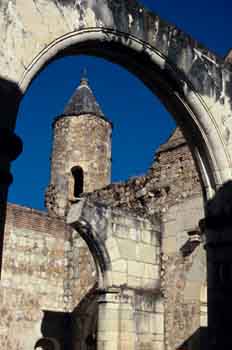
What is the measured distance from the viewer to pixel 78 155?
61.0ft

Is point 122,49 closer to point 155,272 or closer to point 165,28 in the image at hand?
point 165,28

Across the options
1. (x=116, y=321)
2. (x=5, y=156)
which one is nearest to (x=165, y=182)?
(x=116, y=321)

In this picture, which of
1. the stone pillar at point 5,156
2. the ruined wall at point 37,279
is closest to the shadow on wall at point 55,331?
the ruined wall at point 37,279

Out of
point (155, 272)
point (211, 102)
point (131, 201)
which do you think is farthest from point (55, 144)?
point (211, 102)

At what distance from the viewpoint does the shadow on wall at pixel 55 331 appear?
14008 mm

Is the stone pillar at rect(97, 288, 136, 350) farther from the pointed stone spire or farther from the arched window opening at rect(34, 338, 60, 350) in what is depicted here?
the pointed stone spire

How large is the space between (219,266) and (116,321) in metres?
4.04

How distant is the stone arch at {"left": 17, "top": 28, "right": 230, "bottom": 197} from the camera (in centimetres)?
561

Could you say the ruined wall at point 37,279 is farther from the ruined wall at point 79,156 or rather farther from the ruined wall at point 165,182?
the ruined wall at point 79,156

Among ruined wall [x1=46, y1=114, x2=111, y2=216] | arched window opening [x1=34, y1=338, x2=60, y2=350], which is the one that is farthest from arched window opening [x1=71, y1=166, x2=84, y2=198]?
arched window opening [x1=34, y1=338, x2=60, y2=350]

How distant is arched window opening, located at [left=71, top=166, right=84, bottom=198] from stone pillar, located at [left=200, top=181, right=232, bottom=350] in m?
12.5

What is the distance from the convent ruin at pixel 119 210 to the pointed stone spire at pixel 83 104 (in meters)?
0.06

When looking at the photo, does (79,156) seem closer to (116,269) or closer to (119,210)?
(119,210)

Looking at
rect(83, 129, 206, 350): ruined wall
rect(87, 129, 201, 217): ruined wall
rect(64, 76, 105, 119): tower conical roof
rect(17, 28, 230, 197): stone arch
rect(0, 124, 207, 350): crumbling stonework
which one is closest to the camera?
rect(17, 28, 230, 197): stone arch
